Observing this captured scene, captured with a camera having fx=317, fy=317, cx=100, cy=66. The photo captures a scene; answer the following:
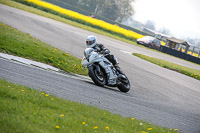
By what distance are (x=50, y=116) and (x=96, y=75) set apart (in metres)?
4.96

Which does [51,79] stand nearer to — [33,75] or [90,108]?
[33,75]

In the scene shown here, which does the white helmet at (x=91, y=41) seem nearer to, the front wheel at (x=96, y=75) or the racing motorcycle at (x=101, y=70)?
the racing motorcycle at (x=101, y=70)

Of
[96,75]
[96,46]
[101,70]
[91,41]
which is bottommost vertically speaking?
[96,75]

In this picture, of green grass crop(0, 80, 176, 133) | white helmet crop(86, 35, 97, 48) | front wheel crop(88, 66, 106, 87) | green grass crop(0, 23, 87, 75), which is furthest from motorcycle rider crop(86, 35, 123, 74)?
green grass crop(0, 80, 176, 133)

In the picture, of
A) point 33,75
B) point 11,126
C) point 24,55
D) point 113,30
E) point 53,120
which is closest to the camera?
point 11,126

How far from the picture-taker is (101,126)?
600 centimetres

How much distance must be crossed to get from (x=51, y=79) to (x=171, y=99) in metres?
5.20

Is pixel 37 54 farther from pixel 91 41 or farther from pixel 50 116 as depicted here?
pixel 50 116

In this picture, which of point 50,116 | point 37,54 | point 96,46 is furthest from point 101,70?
point 50,116

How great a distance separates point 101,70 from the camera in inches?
428

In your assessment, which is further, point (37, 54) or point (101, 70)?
point (37, 54)

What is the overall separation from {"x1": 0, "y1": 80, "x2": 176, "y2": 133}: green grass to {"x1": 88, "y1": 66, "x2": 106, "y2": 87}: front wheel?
329 centimetres

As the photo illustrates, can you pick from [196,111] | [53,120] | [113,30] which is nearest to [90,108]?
[53,120]

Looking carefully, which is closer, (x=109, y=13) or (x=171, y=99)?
(x=171, y=99)
